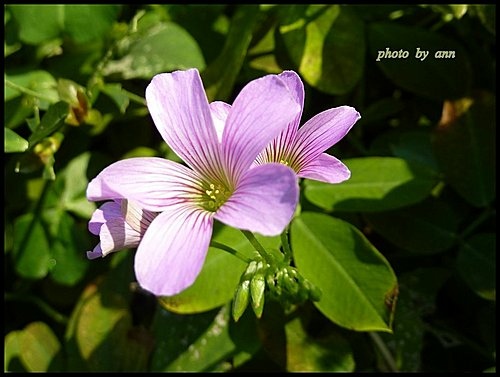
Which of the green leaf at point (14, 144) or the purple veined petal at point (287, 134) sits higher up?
the purple veined petal at point (287, 134)

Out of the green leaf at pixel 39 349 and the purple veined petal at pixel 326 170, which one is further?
the green leaf at pixel 39 349

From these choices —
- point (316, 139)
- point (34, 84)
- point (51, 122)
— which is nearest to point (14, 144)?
point (51, 122)

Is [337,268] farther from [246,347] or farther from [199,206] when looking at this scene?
[199,206]

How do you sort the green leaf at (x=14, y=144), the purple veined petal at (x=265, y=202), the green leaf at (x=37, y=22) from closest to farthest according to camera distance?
the purple veined petal at (x=265, y=202) < the green leaf at (x=14, y=144) < the green leaf at (x=37, y=22)

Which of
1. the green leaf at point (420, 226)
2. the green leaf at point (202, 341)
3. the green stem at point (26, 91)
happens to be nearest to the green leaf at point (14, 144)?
the green stem at point (26, 91)

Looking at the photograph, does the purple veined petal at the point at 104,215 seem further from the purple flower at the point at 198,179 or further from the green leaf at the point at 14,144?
the green leaf at the point at 14,144

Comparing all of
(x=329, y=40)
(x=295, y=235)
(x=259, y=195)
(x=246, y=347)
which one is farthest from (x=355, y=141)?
(x=259, y=195)

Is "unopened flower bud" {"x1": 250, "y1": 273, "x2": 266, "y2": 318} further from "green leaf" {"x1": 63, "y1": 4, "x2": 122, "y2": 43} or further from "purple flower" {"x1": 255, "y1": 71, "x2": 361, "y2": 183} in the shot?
"green leaf" {"x1": 63, "y1": 4, "x2": 122, "y2": 43}
